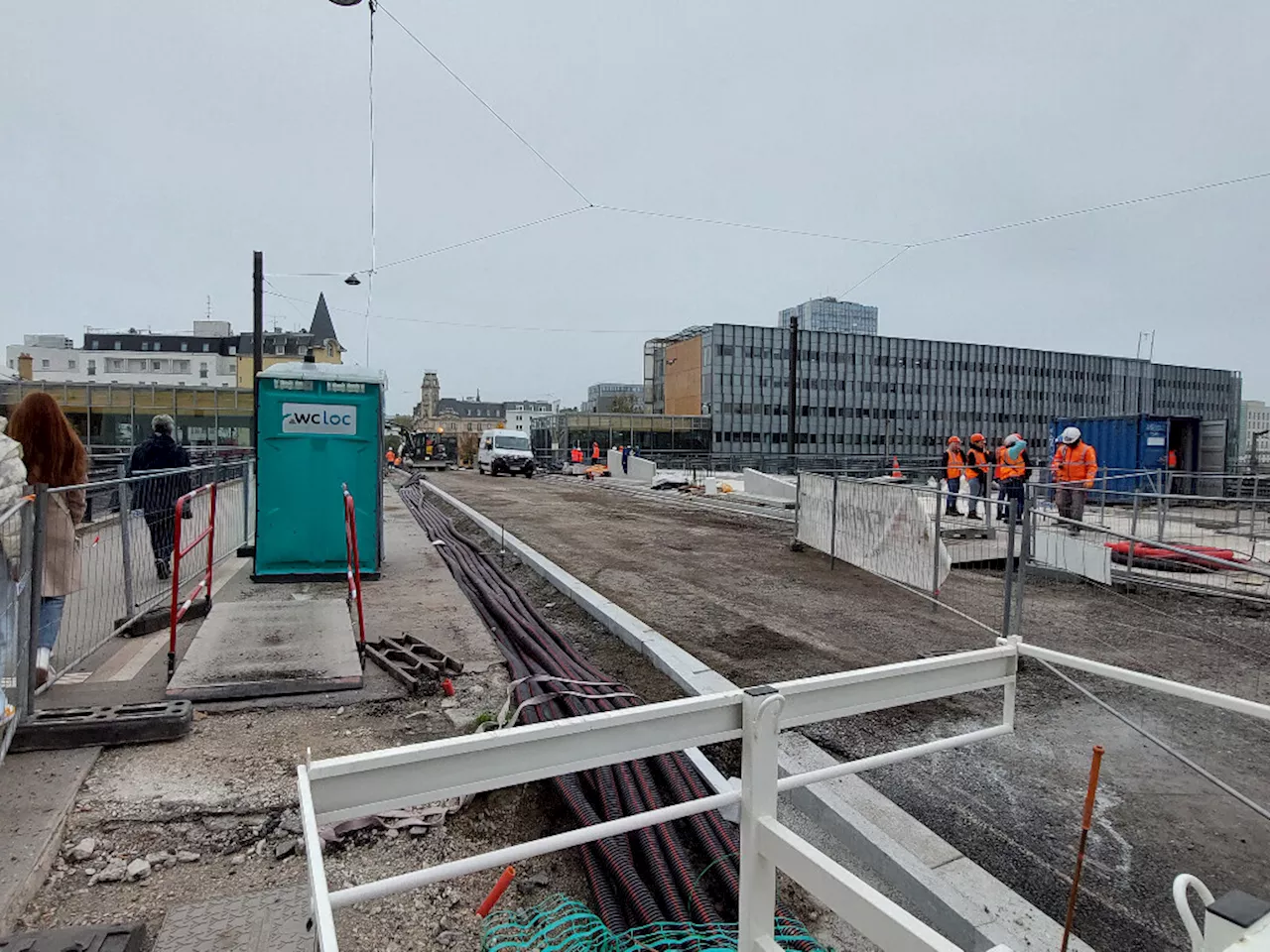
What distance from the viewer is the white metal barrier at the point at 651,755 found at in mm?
1500

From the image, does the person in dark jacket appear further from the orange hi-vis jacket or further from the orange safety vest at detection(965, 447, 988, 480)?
the orange safety vest at detection(965, 447, 988, 480)

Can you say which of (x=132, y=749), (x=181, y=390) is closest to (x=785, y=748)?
(x=132, y=749)

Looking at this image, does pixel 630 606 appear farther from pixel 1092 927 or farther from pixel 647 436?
pixel 647 436

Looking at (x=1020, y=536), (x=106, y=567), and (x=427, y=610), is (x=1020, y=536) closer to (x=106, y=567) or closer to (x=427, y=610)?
(x=427, y=610)

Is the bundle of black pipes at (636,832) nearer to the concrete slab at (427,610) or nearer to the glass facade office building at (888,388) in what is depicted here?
the concrete slab at (427,610)

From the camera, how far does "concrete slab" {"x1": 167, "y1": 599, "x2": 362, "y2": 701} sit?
15.5 ft

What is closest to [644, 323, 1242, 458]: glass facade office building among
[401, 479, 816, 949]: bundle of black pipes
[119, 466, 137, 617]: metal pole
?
[119, 466, 137, 617]: metal pole

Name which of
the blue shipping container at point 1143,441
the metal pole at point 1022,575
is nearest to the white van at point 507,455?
the blue shipping container at point 1143,441

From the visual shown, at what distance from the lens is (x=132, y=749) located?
3.97 meters

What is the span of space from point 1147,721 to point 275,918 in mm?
5231

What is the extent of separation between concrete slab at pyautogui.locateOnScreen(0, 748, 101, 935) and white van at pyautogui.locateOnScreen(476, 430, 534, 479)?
111ft

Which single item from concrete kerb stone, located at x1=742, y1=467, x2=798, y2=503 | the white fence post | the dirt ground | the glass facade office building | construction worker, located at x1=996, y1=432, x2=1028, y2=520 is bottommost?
the dirt ground

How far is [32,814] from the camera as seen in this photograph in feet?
10.4

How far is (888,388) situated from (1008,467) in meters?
75.1
